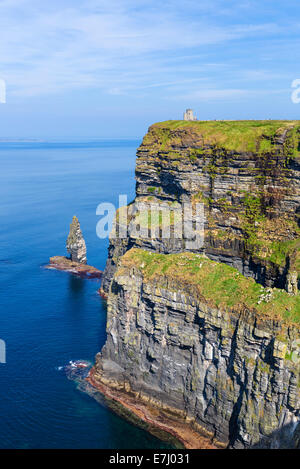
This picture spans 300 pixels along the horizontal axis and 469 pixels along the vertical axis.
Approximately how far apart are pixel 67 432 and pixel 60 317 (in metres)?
33.4

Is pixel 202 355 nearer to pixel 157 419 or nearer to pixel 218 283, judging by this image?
pixel 218 283

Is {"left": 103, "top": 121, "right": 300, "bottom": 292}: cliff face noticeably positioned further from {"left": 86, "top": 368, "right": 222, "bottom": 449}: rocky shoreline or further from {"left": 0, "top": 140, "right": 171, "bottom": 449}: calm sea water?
{"left": 86, "top": 368, "right": 222, "bottom": 449}: rocky shoreline

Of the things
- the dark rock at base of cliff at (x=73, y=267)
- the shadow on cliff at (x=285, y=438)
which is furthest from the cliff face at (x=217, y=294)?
the dark rock at base of cliff at (x=73, y=267)

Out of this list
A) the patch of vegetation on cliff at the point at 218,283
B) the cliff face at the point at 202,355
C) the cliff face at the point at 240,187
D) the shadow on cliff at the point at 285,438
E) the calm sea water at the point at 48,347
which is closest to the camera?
the shadow on cliff at the point at 285,438

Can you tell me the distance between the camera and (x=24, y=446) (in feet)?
173

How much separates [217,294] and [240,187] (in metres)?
30.2

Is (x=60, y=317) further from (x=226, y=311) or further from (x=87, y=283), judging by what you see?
(x=226, y=311)

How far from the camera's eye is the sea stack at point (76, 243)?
11269cm

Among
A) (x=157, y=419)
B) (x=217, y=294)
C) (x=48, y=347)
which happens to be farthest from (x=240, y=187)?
(x=48, y=347)

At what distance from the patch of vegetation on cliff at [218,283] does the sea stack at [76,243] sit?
4927 cm

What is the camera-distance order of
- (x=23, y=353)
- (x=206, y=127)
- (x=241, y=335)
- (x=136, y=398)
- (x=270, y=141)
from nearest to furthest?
(x=241, y=335), (x=136, y=398), (x=23, y=353), (x=270, y=141), (x=206, y=127)

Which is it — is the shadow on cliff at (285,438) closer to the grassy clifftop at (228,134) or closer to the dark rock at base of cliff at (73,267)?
the grassy clifftop at (228,134)

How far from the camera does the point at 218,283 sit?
54.7m
